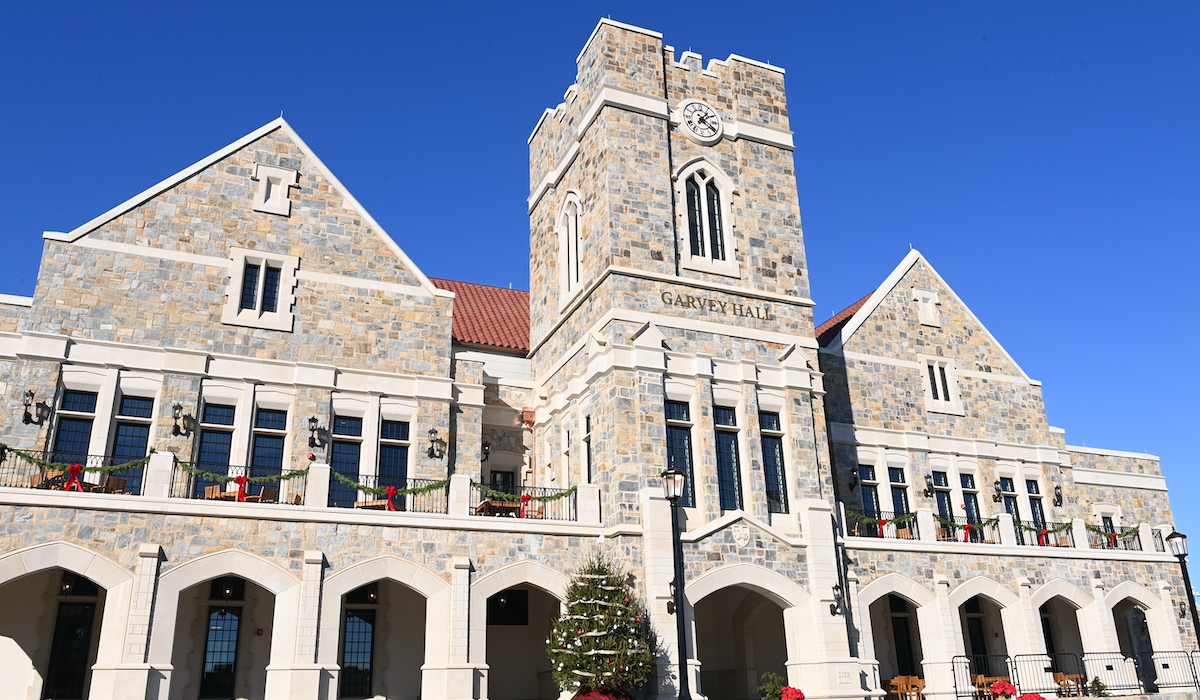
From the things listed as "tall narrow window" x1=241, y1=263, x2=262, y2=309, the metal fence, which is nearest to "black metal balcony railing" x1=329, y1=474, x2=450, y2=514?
"tall narrow window" x1=241, y1=263, x2=262, y2=309

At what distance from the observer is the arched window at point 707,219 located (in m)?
23.2

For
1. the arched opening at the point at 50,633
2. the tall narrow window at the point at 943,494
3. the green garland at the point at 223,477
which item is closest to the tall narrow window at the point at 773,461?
the tall narrow window at the point at 943,494

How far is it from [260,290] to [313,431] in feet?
11.4

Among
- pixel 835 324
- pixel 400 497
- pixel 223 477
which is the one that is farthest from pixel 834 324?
pixel 223 477

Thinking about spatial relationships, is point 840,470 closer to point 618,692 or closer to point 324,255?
point 618,692

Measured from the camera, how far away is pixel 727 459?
21.3 meters

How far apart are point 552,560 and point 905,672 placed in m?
10.8

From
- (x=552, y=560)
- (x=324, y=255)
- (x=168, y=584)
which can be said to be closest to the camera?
(x=168, y=584)

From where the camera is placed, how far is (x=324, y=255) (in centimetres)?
2247

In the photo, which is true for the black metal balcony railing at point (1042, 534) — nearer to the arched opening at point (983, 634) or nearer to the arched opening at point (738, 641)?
the arched opening at point (983, 634)

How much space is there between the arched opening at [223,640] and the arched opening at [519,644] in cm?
486

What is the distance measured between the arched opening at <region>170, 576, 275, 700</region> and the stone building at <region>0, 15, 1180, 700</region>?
0.18 feet

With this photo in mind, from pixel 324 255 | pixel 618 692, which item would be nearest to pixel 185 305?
pixel 324 255

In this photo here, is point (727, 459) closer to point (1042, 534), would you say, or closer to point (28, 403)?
point (1042, 534)
